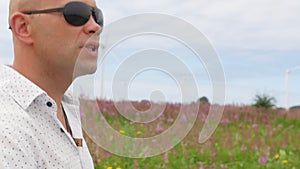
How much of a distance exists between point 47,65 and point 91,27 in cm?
17

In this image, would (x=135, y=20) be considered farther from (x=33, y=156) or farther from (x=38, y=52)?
(x=33, y=156)

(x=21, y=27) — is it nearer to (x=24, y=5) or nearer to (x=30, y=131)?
(x=24, y=5)

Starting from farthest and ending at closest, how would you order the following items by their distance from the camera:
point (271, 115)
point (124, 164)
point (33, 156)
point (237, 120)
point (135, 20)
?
point (271, 115), point (237, 120), point (124, 164), point (135, 20), point (33, 156)

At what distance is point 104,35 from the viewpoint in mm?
1557

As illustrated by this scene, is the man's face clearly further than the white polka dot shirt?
Yes

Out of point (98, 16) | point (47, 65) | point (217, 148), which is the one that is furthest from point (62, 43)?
point (217, 148)

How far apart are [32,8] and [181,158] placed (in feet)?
11.5

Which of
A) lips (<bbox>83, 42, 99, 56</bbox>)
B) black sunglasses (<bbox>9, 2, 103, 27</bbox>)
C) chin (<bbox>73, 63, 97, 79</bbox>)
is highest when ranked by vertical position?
black sunglasses (<bbox>9, 2, 103, 27</bbox>)

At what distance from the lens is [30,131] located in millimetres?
1316

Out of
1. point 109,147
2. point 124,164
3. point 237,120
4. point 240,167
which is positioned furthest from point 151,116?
point 237,120

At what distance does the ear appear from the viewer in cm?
139

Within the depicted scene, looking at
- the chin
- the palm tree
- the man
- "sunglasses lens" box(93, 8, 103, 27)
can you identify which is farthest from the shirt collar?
the palm tree

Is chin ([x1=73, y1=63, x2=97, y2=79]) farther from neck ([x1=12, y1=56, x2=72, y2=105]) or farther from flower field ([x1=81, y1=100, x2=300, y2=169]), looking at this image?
flower field ([x1=81, y1=100, x2=300, y2=169])

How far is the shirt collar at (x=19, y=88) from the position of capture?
53.6 inches
